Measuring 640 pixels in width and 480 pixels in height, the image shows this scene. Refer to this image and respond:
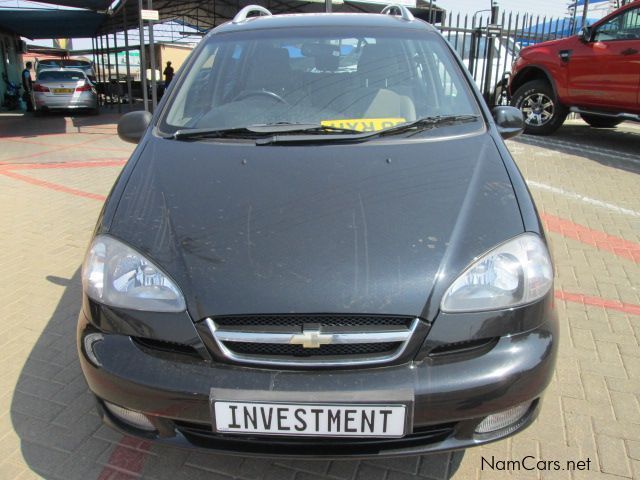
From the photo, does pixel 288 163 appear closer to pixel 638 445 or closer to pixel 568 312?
pixel 638 445

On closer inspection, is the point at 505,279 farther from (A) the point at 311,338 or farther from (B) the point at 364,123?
(B) the point at 364,123

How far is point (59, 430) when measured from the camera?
2.44m

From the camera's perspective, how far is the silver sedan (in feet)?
53.9

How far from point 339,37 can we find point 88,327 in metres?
2.05

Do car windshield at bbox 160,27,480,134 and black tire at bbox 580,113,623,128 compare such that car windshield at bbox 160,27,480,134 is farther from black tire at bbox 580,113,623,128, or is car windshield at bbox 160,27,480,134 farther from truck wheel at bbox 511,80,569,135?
black tire at bbox 580,113,623,128

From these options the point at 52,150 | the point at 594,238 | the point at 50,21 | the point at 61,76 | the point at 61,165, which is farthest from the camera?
the point at 50,21

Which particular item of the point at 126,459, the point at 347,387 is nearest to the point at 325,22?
the point at 347,387

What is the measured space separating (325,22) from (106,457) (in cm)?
253

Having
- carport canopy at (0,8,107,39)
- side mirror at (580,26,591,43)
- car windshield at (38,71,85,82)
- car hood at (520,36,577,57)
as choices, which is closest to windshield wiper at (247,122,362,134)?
side mirror at (580,26,591,43)

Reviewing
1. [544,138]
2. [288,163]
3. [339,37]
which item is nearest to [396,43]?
[339,37]

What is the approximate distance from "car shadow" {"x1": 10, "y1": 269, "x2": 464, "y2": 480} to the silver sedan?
15663mm

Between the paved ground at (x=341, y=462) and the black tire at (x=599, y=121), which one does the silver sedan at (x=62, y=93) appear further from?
the black tire at (x=599, y=121)

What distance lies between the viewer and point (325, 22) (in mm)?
3301

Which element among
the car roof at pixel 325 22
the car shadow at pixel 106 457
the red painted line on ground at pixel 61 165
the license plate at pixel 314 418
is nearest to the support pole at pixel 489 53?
the red painted line on ground at pixel 61 165
